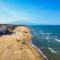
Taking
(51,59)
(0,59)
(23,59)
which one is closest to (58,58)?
(51,59)

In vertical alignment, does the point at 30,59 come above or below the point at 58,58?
above

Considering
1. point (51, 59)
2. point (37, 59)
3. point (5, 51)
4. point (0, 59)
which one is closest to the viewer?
point (0, 59)

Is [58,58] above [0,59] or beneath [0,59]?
beneath

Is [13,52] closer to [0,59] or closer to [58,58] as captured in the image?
[0,59]

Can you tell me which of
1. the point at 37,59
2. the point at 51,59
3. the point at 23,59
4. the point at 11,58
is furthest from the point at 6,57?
the point at 51,59

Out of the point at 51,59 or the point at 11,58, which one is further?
Answer: the point at 51,59

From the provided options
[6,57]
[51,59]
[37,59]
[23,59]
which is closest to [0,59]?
[6,57]

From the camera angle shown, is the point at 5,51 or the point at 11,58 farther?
the point at 5,51

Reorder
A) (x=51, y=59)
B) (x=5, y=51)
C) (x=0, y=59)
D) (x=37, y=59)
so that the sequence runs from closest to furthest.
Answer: (x=0, y=59) → (x=37, y=59) → (x=5, y=51) → (x=51, y=59)

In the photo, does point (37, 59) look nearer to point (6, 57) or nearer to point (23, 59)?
point (23, 59)
